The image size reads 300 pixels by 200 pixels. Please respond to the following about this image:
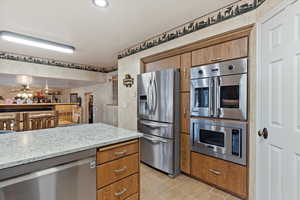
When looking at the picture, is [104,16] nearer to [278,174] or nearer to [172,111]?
[172,111]

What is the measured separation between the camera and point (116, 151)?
1379 mm

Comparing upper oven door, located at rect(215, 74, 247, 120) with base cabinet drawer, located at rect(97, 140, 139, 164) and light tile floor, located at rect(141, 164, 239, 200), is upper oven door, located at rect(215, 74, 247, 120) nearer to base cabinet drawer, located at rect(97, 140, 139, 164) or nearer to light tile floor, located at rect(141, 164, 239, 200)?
light tile floor, located at rect(141, 164, 239, 200)

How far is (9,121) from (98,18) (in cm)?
256

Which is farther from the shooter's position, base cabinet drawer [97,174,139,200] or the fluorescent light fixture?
the fluorescent light fixture

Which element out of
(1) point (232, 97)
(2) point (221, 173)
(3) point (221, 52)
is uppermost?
(3) point (221, 52)

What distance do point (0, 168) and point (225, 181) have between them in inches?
91.9

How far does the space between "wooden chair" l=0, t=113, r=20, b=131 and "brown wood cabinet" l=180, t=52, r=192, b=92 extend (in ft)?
10.8

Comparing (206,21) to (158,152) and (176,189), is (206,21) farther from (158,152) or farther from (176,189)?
(176,189)

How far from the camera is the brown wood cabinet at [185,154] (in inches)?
94.0

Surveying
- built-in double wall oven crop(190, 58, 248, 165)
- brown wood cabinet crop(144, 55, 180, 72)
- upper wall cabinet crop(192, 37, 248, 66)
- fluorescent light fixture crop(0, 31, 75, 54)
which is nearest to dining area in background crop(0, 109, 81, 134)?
fluorescent light fixture crop(0, 31, 75, 54)

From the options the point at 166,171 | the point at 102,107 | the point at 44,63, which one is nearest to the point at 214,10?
the point at 166,171

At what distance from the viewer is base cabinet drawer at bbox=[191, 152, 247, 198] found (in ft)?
5.99

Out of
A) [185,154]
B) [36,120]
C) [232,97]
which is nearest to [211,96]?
[232,97]

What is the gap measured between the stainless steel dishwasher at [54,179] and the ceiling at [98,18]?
1.86m
